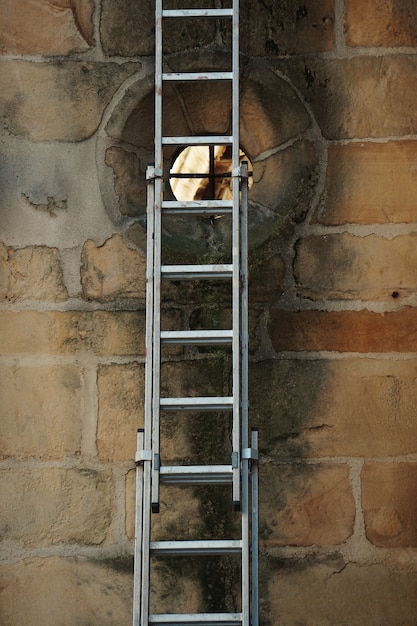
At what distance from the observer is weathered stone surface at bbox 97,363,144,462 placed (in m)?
3.72

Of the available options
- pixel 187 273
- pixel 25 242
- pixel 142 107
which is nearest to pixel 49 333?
pixel 25 242

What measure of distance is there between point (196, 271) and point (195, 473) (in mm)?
618

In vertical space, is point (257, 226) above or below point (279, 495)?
above

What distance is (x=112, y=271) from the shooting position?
3.81m

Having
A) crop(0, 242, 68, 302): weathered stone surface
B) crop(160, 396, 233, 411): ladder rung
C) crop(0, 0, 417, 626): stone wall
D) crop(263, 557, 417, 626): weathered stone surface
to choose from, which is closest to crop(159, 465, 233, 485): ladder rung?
crop(160, 396, 233, 411): ladder rung

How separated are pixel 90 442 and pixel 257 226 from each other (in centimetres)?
92

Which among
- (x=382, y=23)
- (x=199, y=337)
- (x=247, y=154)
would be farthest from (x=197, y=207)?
(x=382, y=23)

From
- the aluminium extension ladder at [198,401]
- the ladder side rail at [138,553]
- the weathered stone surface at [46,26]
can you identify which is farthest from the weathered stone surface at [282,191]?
the ladder side rail at [138,553]

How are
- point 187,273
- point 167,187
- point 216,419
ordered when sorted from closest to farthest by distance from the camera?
point 187,273, point 216,419, point 167,187

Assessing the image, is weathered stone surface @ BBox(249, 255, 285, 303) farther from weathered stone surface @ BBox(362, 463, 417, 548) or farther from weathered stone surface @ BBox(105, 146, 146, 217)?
weathered stone surface @ BBox(362, 463, 417, 548)

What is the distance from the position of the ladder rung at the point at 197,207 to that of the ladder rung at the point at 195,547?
3.33ft

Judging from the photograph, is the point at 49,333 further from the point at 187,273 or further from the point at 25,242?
the point at 187,273

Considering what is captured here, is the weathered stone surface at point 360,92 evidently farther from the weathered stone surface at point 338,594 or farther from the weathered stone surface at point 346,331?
the weathered stone surface at point 338,594

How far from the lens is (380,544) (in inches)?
144
